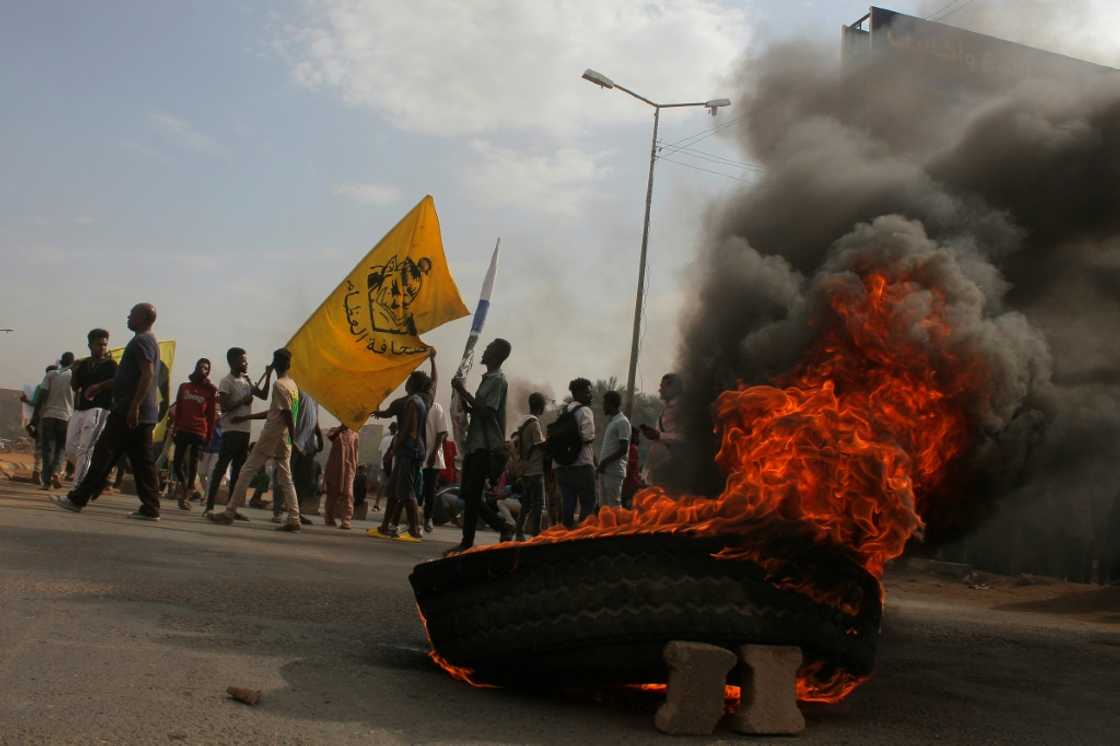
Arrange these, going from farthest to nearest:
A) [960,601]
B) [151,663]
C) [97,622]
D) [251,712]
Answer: [960,601], [97,622], [151,663], [251,712]

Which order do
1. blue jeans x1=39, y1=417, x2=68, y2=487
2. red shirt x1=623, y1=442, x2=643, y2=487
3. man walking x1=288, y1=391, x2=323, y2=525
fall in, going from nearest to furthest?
1. red shirt x1=623, y1=442, x2=643, y2=487
2. blue jeans x1=39, y1=417, x2=68, y2=487
3. man walking x1=288, y1=391, x2=323, y2=525

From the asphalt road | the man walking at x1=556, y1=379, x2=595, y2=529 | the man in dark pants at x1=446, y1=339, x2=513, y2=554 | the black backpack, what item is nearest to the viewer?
the asphalt road

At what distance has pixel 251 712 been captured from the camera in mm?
3451

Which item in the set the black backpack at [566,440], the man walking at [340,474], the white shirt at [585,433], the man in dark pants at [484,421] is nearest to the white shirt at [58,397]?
the man walking at [340,474]

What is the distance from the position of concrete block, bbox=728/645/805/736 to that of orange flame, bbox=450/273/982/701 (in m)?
0.24

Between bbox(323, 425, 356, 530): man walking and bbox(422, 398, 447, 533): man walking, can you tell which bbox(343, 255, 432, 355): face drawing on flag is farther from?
bbox(323, 425, 356, 530): man walking

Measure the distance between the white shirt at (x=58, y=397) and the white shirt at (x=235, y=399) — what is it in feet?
6.82

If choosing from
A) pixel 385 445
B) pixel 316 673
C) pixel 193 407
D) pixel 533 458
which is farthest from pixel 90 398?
pixel 316 673

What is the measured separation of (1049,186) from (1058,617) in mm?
5014

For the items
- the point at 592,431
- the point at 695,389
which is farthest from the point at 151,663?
the point at 592,431

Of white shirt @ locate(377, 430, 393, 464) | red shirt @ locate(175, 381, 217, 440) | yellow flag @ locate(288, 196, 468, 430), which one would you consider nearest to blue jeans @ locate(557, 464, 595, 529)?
yellow flag @ locate(288, 196, 468, 430)

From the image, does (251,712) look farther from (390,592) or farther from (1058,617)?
(1058,617)

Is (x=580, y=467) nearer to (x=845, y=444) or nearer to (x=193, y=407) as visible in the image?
(x=193, y=407)

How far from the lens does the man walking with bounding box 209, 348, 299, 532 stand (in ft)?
36.6
